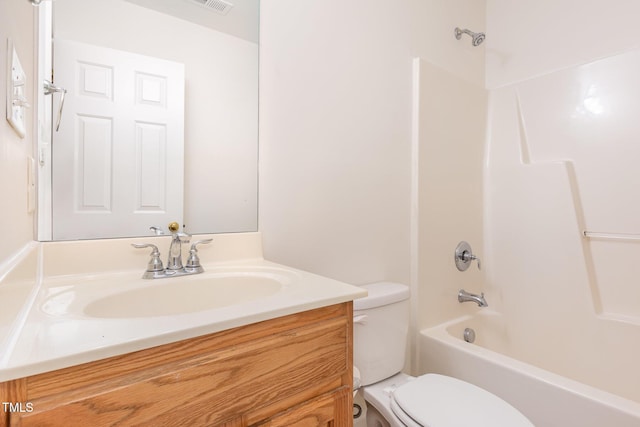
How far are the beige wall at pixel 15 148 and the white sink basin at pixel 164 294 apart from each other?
0.53ft

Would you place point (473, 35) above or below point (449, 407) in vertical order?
above

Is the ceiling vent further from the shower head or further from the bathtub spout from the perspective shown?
the bathtub spout

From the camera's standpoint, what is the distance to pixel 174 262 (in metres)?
0.97

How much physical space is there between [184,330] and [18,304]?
1.21 ft

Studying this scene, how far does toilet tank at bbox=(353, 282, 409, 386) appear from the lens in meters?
1.19

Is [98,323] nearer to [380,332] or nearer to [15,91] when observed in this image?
[15,91]

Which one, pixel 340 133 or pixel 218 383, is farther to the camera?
pixel 340 133

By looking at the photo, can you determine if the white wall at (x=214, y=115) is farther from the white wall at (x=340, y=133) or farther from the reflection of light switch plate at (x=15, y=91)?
the reflection of light switch plate at (x=15, y=91)

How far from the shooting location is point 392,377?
1.32 m

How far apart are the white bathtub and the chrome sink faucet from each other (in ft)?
3.72

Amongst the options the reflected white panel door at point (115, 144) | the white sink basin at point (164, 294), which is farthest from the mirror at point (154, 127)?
the white sink basin at point (164, 294)

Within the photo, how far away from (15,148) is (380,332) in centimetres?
121

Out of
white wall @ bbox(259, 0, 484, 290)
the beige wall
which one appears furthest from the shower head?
the beige wall

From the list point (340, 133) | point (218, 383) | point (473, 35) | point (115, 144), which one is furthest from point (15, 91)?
point (473, 35)
